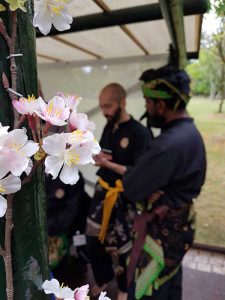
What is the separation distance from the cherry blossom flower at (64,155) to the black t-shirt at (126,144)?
1888 mm

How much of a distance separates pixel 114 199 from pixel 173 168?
970mm

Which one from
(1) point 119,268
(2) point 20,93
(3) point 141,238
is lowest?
(1) point 119,268

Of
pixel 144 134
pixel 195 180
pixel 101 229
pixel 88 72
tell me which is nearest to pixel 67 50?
pixel 88 72

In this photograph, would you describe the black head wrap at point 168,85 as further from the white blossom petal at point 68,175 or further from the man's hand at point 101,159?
the white blossom petal at point 68,175

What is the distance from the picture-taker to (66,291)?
606mm

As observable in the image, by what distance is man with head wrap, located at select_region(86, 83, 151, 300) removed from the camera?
99.9 inches

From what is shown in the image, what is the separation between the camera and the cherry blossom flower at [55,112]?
0.55 metres

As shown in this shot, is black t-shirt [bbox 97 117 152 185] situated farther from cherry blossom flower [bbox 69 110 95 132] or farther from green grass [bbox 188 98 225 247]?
cherry blossom flower [bbox 69 110 95 132]

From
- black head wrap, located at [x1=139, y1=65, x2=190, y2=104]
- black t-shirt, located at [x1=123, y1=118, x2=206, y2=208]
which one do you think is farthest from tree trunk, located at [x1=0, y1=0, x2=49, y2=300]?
black head wrap, located at [x1=139, y1=65, x2=190, y2=104]

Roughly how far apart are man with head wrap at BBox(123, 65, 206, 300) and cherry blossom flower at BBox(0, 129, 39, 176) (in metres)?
1.29

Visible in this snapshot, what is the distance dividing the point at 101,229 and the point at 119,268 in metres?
0.39

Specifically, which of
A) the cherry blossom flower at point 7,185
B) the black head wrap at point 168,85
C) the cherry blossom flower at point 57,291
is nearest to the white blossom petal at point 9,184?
the cherry blossom flower at point 7,185

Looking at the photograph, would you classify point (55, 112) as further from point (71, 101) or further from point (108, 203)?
point (108, 203)

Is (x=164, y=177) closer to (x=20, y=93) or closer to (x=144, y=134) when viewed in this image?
(x=144, y=134)
